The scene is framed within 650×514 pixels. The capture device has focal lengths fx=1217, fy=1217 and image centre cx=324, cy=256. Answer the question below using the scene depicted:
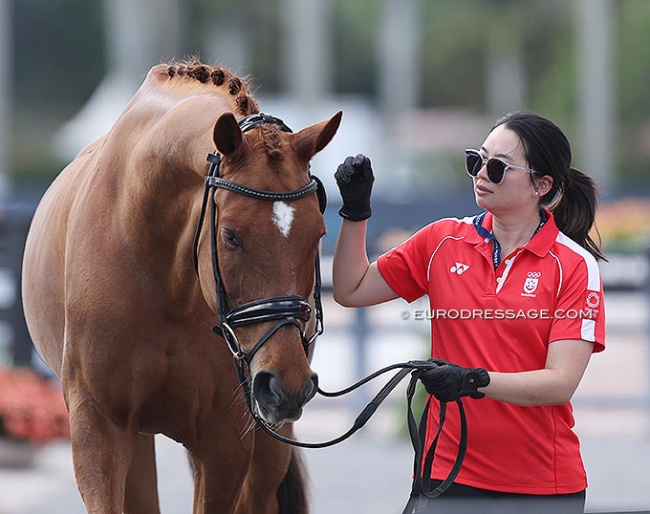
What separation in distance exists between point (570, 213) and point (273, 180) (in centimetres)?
95

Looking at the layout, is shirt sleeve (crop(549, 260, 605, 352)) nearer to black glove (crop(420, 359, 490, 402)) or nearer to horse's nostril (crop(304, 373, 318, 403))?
black glove (crop(420, 359, 490, 402))

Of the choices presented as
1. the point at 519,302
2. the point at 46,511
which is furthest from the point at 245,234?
the point at 46,511

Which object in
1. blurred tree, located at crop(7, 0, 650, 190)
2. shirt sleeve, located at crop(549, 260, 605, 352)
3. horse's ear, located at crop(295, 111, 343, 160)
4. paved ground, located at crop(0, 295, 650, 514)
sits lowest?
blurred tree, located at crop(7, 0, 650, 190)

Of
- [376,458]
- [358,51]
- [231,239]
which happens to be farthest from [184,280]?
[358,51]

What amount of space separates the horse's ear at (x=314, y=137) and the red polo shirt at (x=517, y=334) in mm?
538

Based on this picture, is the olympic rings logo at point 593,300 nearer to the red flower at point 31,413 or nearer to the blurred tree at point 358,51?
the red flower at point 31,413

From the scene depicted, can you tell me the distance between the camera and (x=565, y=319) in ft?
10.9

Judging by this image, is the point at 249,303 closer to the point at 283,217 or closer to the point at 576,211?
the point at 283,217

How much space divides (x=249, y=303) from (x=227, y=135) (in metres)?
0.45

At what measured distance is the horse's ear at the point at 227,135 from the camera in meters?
3.15

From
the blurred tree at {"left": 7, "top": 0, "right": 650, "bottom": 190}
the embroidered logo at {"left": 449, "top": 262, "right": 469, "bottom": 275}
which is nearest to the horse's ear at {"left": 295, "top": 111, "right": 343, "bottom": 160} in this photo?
the embroidered logo at {"left": 449, "top": 262, "right": 469, "bottom": 275}

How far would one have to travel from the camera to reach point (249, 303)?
3.15 meters

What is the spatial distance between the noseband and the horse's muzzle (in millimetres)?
94

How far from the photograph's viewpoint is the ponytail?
3602mm
